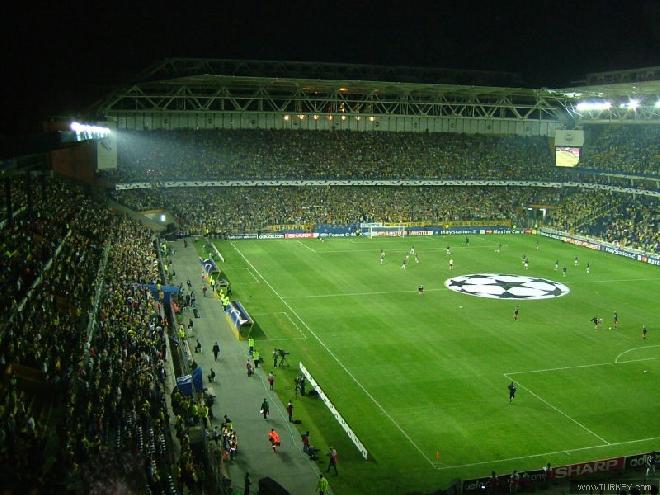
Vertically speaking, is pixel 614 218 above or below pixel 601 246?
above

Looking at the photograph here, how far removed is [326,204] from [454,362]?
46.2 m

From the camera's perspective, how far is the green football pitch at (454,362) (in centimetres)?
2388

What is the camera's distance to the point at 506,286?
4862 cm

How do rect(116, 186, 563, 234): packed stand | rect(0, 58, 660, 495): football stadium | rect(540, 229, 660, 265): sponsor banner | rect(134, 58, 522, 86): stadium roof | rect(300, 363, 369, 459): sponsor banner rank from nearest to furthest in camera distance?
rect(0, 58, 660, 495): football stadium → rect(300, 363, 369, 459): sponsor banner → rect(540, 229, 660, 265): sponsor banner → rect(134, 58, 522, 86): stadium roof → rect(116, 186, 563, 234): packed stand

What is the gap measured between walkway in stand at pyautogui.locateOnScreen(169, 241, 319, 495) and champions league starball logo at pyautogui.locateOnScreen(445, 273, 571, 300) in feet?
57.4

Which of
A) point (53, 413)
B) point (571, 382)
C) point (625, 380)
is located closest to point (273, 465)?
point (53, 413)

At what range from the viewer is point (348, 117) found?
84.9 metres

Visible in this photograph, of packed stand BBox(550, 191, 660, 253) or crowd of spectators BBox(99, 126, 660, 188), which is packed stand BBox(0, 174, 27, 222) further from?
packed stand BBox(550, 191, 660, 253)

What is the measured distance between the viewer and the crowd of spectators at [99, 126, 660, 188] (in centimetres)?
7569

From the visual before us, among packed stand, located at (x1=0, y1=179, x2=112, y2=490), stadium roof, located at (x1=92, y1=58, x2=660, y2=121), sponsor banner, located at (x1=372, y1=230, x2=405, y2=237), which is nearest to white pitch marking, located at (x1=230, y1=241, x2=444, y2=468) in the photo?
packed stand, located at (x1=0, y1=179, x2=112, y2=490)

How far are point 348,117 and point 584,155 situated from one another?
1109 inches

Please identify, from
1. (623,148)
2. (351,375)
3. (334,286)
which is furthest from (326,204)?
(351,375)

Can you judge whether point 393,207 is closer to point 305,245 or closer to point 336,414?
point 305,245

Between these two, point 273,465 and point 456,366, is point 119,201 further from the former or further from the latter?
point 273,465
